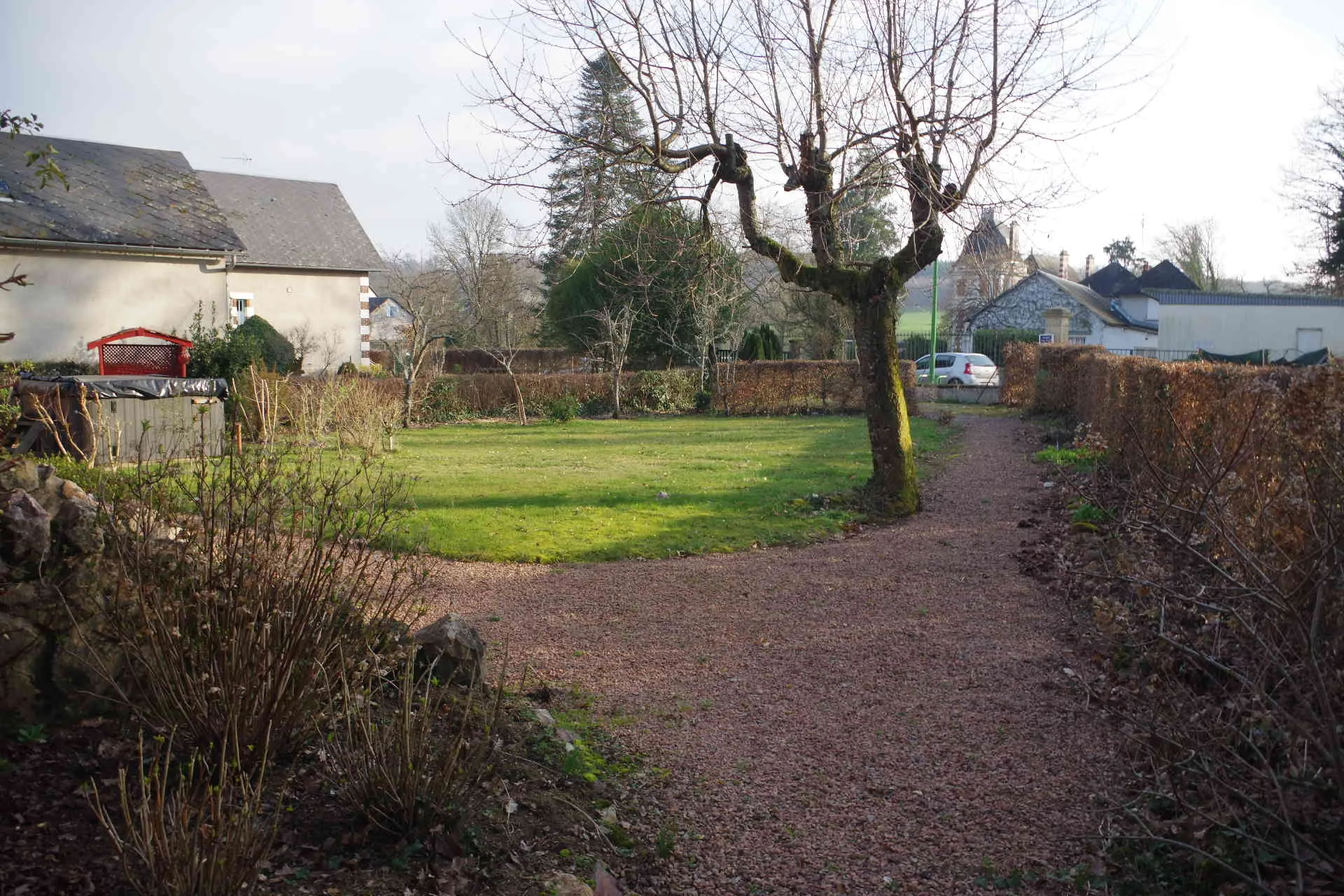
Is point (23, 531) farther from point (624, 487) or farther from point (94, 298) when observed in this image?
point (94, 298)

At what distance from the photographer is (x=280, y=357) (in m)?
23.7

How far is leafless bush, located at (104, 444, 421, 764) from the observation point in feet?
11.1

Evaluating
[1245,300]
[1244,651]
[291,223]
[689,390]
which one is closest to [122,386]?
[1244,651]

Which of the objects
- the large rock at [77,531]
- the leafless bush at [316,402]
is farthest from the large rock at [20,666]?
the leafless bush at [316,402]

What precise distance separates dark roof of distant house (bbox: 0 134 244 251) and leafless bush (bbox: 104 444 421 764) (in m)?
18.4

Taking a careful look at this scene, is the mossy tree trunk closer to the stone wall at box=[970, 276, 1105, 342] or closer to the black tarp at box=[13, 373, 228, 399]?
the black tarp at box=[13, 373, 228, 399]

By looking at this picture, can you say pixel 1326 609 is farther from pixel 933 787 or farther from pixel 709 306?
pixel 709 306

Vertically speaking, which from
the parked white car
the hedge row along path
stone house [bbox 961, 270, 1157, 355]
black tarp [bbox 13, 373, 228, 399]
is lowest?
the hedge row along path

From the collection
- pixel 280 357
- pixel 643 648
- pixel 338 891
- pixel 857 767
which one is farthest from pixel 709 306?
pixel 338 891

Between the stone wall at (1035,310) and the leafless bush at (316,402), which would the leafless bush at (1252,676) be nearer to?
the leafless bush at (316,402)

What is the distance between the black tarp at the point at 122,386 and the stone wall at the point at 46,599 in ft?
31.7

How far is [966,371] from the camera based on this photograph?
3194 centimetres

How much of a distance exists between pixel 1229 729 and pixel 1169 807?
67cm

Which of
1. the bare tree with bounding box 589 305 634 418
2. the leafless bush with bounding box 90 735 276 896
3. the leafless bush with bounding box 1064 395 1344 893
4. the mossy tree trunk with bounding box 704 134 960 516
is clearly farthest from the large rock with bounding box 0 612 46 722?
the bare tree with bounding box 589 305 634 418
